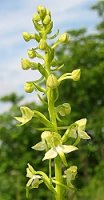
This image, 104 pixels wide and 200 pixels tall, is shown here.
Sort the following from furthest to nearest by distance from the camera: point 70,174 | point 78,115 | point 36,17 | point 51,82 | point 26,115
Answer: point 78,115 < point 36,17 < point 26,115 < point 70,174 < point 51,82

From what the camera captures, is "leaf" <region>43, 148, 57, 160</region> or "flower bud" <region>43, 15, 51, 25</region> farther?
"flower bud" <region>43, 15, 51, 25</region>

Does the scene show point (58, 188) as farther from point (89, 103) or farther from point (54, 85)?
point (89, 103)

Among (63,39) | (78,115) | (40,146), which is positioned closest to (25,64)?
(63,39)

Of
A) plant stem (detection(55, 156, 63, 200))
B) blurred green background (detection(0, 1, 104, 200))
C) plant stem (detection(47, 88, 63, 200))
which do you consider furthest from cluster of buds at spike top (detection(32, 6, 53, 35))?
blurred green background (detection(0, 1, 104, 200))

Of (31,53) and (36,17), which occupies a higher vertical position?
(36,17)

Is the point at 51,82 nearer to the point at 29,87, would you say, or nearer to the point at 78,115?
the point at 29,87

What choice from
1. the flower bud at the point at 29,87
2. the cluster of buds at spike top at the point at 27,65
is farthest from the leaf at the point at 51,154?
the cluster of buds at spike top at the point at 27,65

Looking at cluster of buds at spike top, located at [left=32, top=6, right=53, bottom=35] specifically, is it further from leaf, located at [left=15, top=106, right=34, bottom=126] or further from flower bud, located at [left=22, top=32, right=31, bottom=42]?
leaf, located at [left=15, top=106, right=34, bottom=126]

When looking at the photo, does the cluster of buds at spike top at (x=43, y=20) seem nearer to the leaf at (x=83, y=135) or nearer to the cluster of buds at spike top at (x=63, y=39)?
the cluster of buds at spike top at (x=63, y=39)

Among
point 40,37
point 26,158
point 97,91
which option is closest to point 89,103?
point 97,91
